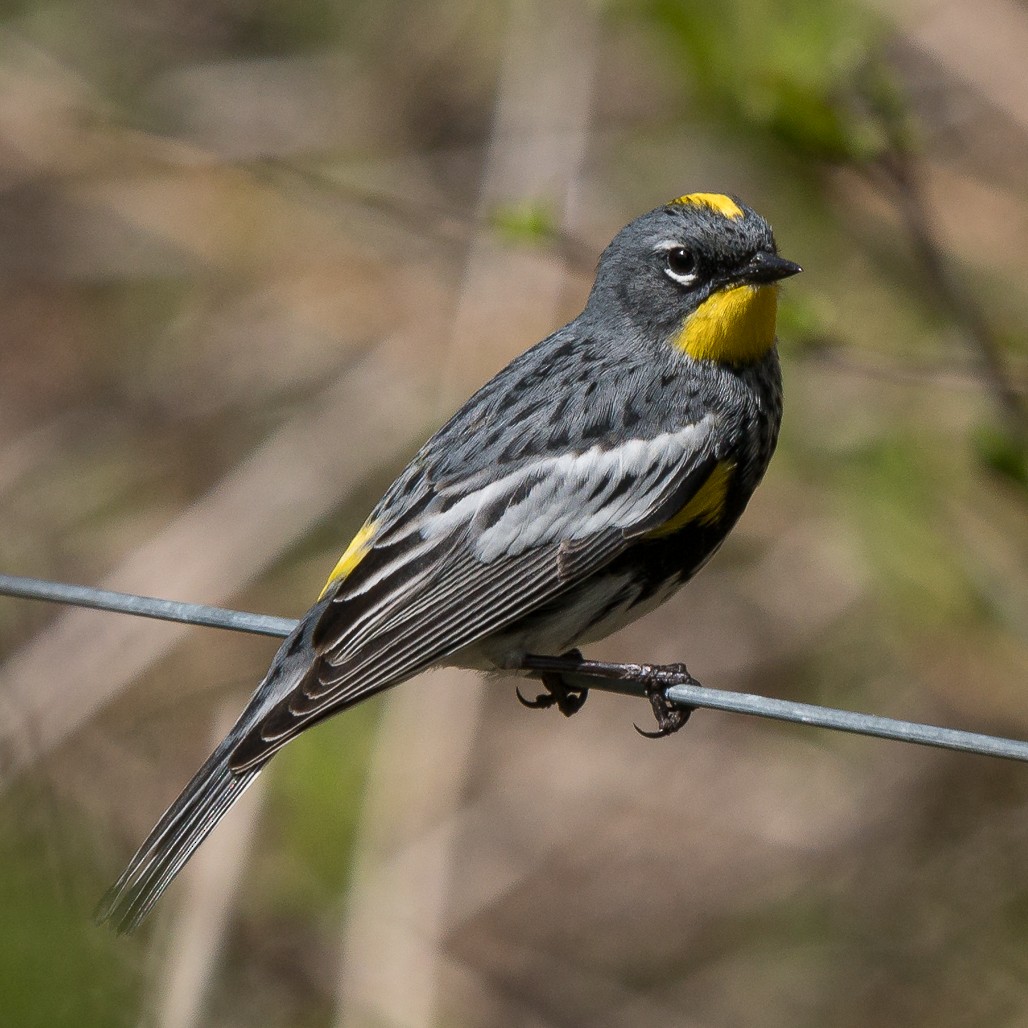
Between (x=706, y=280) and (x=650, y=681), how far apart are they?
1130mm

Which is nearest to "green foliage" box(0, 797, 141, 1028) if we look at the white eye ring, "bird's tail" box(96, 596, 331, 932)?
"bird's tail" box(96, 596, 331, 932)

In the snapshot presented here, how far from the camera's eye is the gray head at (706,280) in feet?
13.5

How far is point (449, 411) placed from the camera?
6578mm

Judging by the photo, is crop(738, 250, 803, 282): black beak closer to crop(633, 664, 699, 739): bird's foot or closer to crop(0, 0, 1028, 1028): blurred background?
crop(0, 0, 1028, 1028): blurred background

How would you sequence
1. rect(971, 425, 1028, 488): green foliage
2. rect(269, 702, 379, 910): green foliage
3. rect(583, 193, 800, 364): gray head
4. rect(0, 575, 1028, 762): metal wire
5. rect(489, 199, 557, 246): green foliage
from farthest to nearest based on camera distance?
rect(269, 702, 379, 910): green foliage < rect(489, 199, 557, 246): green foliage < rect(971, 425, 1028, 488): green foliage < rect(583, 193, 800, 364): gray head < rect(0, 575, 1028, 762): metal wire

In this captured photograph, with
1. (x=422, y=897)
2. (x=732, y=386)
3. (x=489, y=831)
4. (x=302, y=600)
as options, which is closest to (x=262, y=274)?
(x=302, y=600)

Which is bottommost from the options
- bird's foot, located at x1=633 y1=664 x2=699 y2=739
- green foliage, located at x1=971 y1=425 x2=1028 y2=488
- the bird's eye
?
bird's foot, located at x1=633 y1=664 x2=699 y2=739

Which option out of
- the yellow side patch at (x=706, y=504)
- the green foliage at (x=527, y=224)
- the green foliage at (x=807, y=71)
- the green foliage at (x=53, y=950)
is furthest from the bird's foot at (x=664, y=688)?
the green foliage at (x=53, y=950)

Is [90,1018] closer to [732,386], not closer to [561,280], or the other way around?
[732,386]

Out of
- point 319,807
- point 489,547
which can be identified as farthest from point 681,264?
point 319,807

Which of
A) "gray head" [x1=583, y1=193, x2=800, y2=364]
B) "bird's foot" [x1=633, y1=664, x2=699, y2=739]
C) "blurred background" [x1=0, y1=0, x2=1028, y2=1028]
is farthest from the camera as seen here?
"blurred background" [x1=0, y1=0, x2=1028, y2=1028]

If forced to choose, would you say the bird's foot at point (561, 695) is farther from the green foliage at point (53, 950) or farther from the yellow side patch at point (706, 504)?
the green foliage at point (53, 950)

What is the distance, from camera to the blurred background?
5.30 metres

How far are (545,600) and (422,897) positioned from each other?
226 cm
